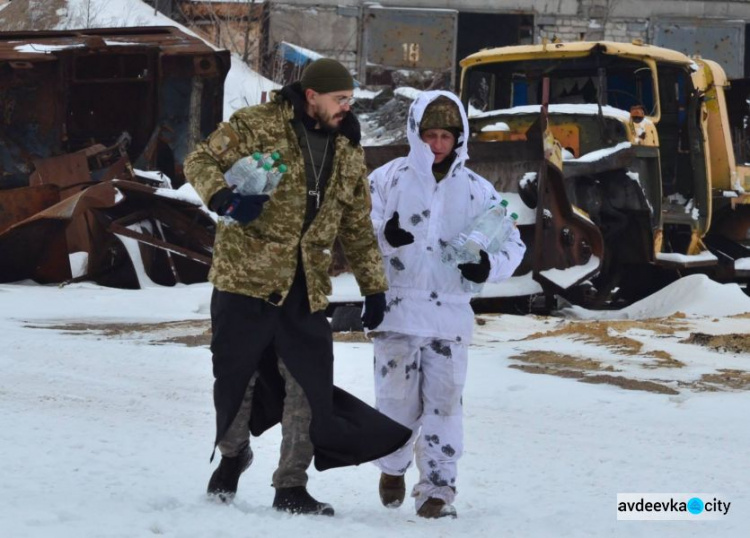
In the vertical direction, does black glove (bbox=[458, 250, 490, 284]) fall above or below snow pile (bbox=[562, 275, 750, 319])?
above

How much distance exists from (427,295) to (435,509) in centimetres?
68

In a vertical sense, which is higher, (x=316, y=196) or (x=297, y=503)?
(x=316, y=196)

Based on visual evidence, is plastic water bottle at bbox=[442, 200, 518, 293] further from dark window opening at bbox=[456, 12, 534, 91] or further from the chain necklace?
dark window opening at bbox=[456, 12, 534, 91]

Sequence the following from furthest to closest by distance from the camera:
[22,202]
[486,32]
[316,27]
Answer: [486,32]
[316,27]
[22,202]

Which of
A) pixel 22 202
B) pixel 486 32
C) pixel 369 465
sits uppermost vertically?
pixel 486 32

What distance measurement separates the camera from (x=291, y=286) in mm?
4000

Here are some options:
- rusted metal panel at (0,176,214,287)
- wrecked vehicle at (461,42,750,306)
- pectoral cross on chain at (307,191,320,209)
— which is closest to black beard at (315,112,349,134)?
pectoral cross on chain at (307,191,320,209)

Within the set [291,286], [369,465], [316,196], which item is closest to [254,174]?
[316,196]

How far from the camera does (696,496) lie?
15.2 feet

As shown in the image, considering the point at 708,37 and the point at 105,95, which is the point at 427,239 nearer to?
the point at 105,95

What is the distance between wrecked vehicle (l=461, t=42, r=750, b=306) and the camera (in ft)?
33.8

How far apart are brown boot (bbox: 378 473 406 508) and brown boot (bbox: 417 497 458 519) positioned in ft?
0.60

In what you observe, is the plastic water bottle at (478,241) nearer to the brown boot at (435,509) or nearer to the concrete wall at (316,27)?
the brown boot at (435,509)

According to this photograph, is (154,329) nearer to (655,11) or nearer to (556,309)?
(556,309)
